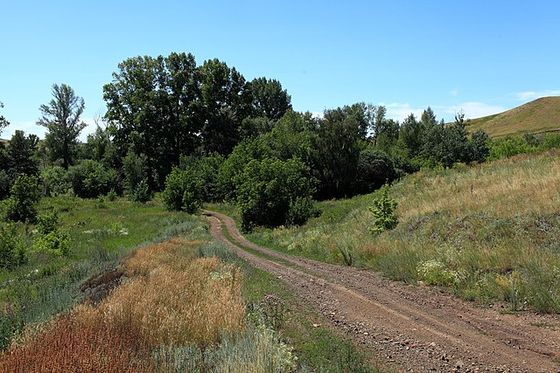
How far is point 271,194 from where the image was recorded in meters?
39.8

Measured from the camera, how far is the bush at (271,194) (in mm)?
39719

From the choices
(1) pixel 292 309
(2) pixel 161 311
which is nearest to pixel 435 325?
(1) pixel 292 309

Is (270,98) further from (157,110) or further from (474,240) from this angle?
(474,240)

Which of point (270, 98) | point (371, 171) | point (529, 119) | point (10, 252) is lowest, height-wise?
point (10, 252)

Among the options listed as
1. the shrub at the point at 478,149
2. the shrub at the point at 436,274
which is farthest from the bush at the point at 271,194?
the shrub at the point at 436,274

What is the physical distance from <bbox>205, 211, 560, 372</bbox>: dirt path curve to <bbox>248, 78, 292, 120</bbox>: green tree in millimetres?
102939

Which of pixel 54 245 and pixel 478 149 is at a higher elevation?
pixel 478 149

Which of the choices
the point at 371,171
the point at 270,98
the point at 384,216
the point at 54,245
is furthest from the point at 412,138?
the point at 54,245

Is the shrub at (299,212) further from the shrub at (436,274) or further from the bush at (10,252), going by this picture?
the shrub at (436,274)

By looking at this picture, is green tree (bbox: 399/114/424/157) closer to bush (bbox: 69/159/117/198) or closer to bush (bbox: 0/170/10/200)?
bush (bbox: 69/159/117/198)

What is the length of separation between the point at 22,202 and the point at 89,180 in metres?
33.1

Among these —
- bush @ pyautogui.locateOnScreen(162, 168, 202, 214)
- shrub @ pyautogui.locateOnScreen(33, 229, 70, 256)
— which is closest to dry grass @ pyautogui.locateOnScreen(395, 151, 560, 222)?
shrub @ pyautogui.locateOnScreen(33, 229, 70, 256)

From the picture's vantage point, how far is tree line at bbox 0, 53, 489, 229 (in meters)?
53.6

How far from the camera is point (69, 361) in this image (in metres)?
4.84
